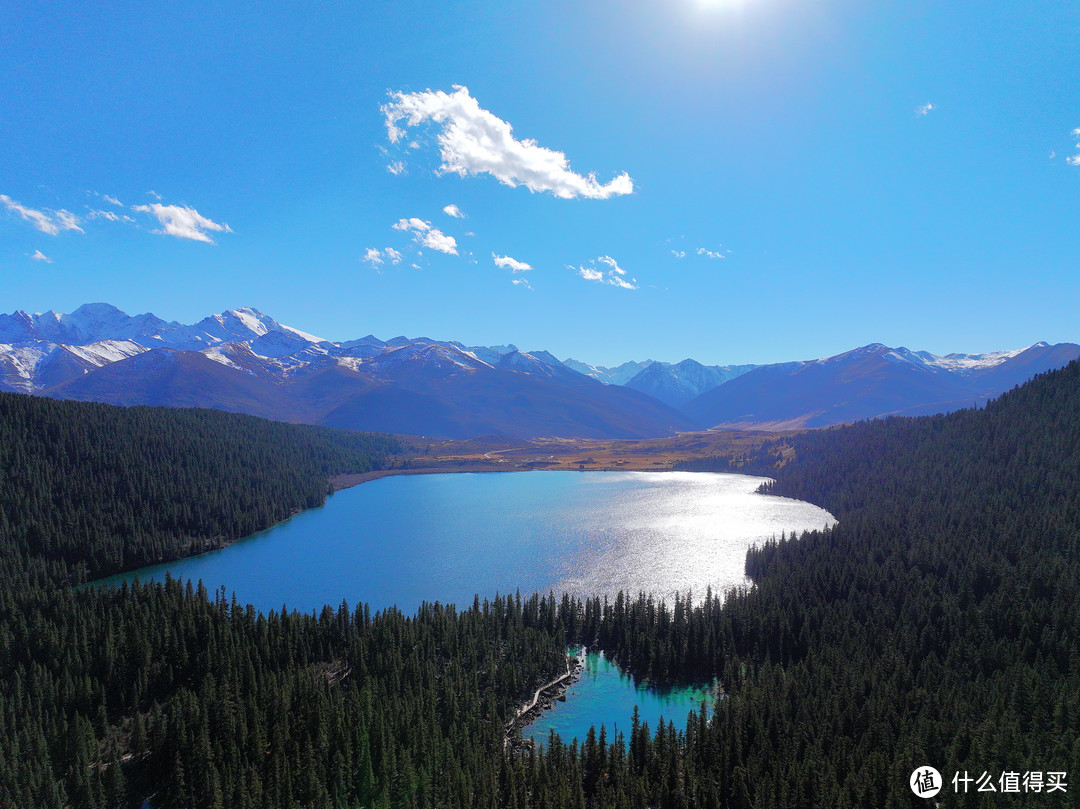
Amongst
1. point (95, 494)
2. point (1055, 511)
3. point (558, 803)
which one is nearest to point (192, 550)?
point (95, 494)

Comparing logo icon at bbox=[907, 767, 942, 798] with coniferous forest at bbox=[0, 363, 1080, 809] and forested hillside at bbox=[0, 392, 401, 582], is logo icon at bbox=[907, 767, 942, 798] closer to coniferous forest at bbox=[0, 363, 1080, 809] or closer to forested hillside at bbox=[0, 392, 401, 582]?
coniferous forest at bbox=[0, 363, 1080, 809]

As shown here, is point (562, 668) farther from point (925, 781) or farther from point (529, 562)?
point (529, 562)

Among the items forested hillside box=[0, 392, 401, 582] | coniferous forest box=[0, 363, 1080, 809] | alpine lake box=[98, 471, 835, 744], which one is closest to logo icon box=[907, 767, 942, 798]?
coniferous forest box=[0, 363, 1080, 809]

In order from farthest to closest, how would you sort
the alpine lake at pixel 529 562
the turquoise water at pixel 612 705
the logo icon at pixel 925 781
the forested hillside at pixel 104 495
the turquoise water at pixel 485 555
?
the forested hillside at pixel 104 495, the turquoise water at pixel 485 555, the alpine lake at pixel 529 562, the turquoise water at pixel 612 705, the logo icon at pixel 925 781

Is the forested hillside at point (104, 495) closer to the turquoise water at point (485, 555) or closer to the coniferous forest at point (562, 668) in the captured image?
the coniferous forest at point (562, 668)

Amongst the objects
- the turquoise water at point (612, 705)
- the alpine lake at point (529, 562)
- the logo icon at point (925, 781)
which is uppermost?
the alpine lake at point (529, 562)

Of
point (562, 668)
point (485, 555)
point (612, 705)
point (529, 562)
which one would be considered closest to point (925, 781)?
point (612, 705)

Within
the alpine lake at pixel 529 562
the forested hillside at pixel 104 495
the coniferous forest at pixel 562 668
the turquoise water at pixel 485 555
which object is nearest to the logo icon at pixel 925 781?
the coniferous forest at pixel 562 668
